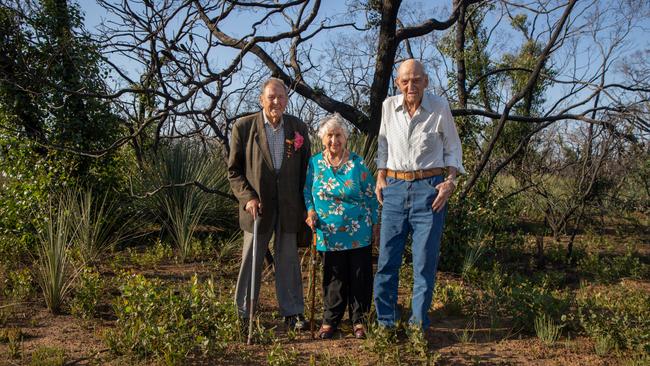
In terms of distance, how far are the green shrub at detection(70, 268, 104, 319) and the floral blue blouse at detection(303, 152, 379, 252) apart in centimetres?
197

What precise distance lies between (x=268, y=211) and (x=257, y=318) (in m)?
0.79

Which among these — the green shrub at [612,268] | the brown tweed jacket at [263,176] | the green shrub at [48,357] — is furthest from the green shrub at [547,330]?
the green shrub at [48,357]

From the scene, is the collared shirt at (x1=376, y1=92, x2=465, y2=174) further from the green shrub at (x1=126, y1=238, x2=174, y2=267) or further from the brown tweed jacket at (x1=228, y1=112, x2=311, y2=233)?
the green shrub at (x1=126, y1=238, x2=174, y2=267)

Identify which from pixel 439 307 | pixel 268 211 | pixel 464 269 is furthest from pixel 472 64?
pixel 268 211

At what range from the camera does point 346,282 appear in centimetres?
405

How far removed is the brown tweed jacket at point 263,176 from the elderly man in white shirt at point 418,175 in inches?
27.2

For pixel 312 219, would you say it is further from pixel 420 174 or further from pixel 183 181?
pixel 183 181

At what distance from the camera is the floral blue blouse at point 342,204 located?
3857mm

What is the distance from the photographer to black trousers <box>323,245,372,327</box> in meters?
3.97

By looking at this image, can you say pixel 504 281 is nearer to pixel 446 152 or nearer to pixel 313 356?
pixel 446 152

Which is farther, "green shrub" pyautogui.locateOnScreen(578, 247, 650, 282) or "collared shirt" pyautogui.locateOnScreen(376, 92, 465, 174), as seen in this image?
"green shrub" pyautogui.locateOnScreen(578, 247, 650, 282)

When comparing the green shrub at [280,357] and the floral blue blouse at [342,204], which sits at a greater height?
the floral blue blouse at [342,204]

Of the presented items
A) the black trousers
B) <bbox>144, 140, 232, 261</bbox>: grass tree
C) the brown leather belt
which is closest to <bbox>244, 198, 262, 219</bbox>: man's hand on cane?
the black trousers

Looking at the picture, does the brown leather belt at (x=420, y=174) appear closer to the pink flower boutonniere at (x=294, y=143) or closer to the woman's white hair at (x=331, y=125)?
the woman's white hair at (x=331, y=125)
